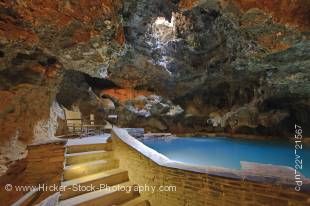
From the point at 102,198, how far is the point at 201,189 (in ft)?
6.11

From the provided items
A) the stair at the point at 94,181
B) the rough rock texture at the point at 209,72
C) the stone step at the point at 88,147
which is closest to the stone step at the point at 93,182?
the stair at the point at 94,181

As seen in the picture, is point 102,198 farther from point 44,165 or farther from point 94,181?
point 44,165

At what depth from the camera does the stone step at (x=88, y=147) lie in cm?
547

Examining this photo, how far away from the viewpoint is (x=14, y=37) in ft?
19.1

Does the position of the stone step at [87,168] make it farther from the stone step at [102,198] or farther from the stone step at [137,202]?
the stone step at [137,202]

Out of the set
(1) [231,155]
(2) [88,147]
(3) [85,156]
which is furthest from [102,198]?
(1) [231,155]

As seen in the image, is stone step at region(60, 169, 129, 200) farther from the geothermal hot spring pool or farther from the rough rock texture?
the rough rock texture

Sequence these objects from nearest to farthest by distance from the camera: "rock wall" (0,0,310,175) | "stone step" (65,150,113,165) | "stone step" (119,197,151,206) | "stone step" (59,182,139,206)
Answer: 1. "stone step" (59,182,139,206)
2. "stone step" (119,197,151,206)
3. "stone step" (65,150,113,165)
4. "rock wall" (0,0,310,175)

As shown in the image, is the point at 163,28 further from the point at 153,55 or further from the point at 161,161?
the point at 161,161

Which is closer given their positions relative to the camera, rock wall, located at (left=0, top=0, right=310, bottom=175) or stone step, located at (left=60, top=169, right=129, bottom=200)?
stone step, located at (left=60, top=169, right=129, bottom=200)

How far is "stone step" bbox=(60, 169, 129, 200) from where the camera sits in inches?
159

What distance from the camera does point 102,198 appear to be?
3.99 meters

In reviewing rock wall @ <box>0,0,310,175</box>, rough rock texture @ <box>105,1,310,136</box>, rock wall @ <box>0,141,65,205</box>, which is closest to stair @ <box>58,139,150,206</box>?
rock wall @ <box>0,141,65,205</box>

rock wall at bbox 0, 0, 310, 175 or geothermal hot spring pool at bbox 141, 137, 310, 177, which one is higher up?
rock wall at bbox 0, 0, 310, 175
